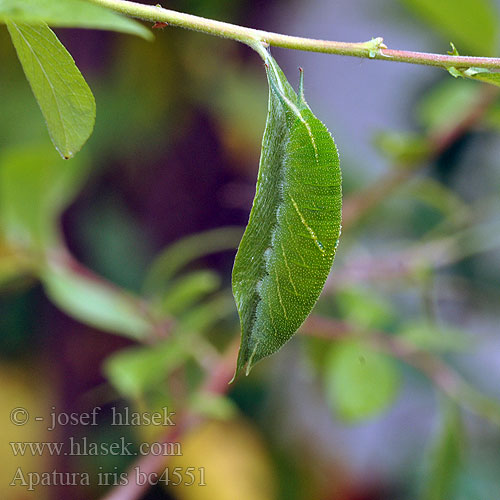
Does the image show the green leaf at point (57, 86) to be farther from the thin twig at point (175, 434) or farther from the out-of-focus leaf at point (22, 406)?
the out-of-focus leaf at point (22, 406)

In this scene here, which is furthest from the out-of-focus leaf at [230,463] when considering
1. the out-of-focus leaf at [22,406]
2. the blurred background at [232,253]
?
the out-of-focus leaf at [22,406]

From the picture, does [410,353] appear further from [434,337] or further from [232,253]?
[232,253]

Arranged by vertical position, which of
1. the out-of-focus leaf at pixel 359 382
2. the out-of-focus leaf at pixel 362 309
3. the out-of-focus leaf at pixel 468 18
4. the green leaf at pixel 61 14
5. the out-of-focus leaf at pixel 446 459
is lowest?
the out-of-focus leaf at pixel 446 459

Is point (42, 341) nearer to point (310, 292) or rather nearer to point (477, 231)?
point (477, 231)

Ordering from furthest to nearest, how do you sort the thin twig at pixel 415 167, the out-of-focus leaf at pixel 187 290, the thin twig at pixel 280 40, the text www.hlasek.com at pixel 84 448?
the text www.hlasek.com at pixel 84 448 < the thin twig at pixel 415 167 < the out-of-focus leaf at pixel 187 290 < the thin twig at pixel 280 40

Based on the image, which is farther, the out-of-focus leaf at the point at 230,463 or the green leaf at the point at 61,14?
the out-of-focus leaf at the point at 230,463

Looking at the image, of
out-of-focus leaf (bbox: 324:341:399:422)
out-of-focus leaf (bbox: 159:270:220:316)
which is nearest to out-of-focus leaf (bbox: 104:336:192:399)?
out-of-focus leaf (bbox: 159:270:220:316)

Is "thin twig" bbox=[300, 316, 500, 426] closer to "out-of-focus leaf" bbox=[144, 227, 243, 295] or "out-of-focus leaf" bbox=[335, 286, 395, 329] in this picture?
"out-of-focus leaf" bbox=[335, 286, 395, 329]
